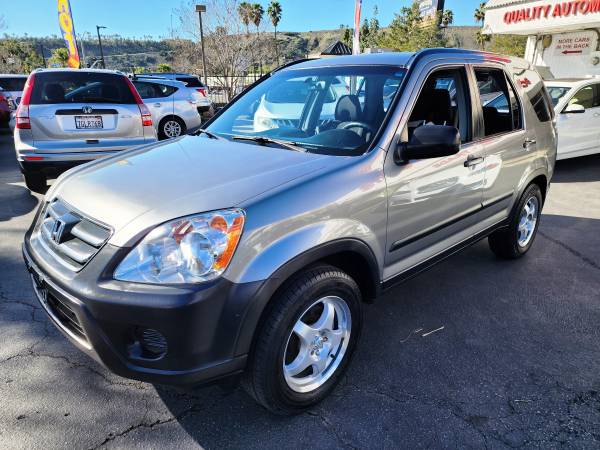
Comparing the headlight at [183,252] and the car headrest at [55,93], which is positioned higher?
the car headrest at [55,93]

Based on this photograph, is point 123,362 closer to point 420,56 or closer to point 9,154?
point 420,56

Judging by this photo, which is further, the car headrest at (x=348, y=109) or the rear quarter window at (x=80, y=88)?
the rear quarter window at (x=80, y=88)

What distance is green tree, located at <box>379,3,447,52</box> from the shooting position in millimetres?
27000

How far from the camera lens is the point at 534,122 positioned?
387cm

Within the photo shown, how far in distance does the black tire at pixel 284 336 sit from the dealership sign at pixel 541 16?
13141 mm

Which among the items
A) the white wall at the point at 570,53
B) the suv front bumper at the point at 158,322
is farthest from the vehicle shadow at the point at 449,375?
the white wall at the point at 570,53

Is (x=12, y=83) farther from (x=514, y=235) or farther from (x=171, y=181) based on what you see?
(x=514, y=235)

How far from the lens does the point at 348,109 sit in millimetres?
2850

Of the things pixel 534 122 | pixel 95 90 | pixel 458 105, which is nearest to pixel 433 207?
pixel 458 105

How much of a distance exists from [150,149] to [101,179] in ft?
2.08

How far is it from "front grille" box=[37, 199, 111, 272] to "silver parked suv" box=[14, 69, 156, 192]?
371 centimetres

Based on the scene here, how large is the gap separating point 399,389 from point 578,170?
8.04m

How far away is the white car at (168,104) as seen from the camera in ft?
35.0

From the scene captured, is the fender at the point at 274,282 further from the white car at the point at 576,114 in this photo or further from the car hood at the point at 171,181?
the white car at the point at 576,114
